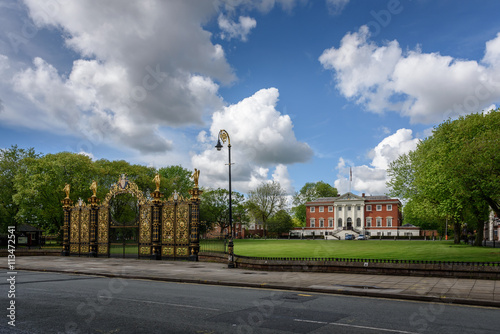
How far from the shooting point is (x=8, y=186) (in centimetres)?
5456

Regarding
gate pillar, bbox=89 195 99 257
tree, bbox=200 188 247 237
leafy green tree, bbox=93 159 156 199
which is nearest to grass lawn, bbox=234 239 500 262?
gate pillar, bbox=89 195 99 257

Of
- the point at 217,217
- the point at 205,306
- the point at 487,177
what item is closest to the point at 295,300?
the point at 205,306

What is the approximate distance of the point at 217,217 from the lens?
79.8 m

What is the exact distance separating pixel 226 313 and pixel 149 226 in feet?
65.0

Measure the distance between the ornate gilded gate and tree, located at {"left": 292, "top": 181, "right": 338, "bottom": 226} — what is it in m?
98.9

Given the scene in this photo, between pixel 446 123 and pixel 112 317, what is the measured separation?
139 ft

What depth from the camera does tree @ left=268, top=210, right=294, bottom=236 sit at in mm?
102938

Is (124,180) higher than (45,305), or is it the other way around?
(124,180)

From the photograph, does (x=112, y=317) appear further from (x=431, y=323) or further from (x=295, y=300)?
(x=431, y=323)

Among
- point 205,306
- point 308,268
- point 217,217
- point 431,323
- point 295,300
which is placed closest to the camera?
point 431,323

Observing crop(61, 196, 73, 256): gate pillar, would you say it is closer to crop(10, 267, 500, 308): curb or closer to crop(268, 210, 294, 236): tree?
crop(10, 267, 500, 308): curb

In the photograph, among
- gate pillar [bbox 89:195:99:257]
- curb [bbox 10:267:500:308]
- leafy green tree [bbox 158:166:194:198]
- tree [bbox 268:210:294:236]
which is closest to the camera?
curb [bbox 10:267:500:308]

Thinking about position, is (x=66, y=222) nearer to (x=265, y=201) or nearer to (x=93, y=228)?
(x=93, y=228)

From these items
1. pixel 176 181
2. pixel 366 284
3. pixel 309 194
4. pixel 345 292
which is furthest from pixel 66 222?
pixel 309 194
